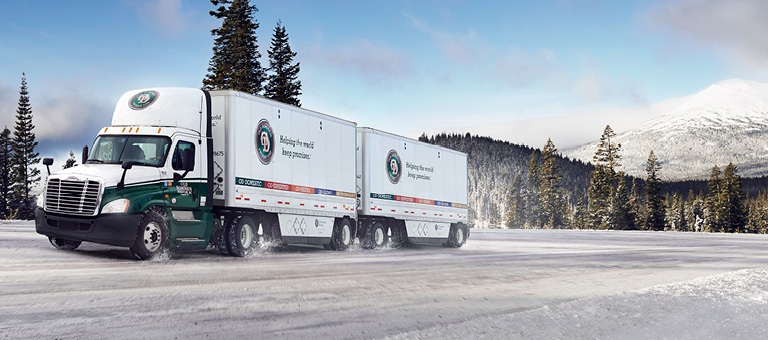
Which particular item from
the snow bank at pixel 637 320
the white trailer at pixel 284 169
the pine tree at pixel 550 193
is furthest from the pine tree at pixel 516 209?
the snow bank at pixel 637 320

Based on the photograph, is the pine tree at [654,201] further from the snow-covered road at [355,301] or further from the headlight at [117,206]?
the headlight at [117,206]

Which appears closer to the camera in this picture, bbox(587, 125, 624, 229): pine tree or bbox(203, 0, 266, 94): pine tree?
bbox(203, 0, 266, 94): pine tree

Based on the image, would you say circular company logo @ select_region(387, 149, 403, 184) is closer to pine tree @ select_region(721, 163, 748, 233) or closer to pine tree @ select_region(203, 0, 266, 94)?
pine tree @ select_region(203, 0, 266, 94)

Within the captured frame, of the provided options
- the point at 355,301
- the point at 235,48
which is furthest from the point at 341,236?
the point at 235,48

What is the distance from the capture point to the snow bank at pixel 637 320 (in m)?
7.14

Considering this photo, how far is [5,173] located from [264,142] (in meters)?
67.0

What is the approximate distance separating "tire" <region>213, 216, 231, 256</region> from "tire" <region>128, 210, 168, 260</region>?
2.01 metres

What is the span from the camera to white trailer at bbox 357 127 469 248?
24.7 metres

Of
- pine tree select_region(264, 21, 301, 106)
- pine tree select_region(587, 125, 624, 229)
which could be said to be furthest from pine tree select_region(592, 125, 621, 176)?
pine tree select_region(264, 21, 301, 106)

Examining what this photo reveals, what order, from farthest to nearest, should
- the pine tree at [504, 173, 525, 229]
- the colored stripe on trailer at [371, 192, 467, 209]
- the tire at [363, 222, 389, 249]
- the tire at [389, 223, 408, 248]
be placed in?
the pine tree at [504, 173, 525, 229]
the tire at [389, 223, 408, 248]
the colored stripe on trailer at [371, 192, 467, 209]
the tire at [363, 222, 389, 249]

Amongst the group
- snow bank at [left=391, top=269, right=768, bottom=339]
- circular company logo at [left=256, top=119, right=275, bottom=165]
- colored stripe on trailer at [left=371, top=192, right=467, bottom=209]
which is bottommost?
snow bank at [left=391, top=269, right=768, bottom=339]

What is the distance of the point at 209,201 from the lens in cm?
1789

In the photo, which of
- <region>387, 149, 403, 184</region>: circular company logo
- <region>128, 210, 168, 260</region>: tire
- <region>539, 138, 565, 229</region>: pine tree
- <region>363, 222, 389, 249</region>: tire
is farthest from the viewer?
<region>539, 138, 565, 229</region>: pine tree

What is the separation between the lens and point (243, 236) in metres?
18.9
